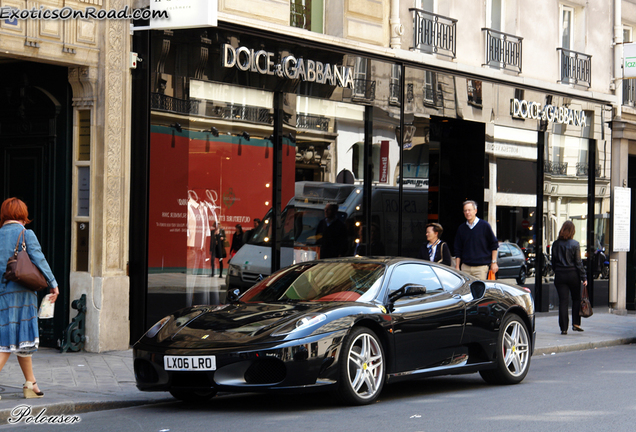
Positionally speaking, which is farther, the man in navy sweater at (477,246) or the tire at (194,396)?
the man in navy sweater at (477,246)

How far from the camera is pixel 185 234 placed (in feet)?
41.9

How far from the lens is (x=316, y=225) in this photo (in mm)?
14727

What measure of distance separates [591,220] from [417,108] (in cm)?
715

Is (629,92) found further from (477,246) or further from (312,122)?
(477,246)

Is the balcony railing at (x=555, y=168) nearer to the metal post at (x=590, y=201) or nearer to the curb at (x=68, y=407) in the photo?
the metal post at (x=590, y=201)

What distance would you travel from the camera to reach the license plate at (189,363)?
715cm

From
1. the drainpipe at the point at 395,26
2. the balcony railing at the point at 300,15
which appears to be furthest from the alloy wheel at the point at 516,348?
the drainpipe at the point at 395,26

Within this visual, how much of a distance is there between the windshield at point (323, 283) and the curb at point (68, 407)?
4.72ft

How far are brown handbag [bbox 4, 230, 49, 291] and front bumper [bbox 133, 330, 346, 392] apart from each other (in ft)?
4.52

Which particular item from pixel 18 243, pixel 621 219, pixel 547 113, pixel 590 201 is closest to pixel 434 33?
pixel 547 113

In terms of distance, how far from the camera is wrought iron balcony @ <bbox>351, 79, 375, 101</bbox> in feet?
50.0

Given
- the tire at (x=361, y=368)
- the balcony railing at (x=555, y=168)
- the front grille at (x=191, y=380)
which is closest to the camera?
the front grille at (x=191, y=380)

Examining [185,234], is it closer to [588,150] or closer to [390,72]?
[390,72]

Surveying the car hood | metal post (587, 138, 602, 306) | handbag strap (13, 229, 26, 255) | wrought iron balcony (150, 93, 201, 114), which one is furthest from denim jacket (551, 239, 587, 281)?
handbag strap (13, 229, 26, 255)
